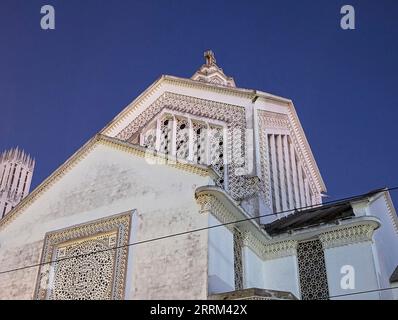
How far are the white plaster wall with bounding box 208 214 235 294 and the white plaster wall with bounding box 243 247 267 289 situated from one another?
0.71 m

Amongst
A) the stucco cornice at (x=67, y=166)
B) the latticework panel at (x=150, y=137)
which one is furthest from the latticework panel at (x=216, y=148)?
the stucco cornice at (x=67, y=166)

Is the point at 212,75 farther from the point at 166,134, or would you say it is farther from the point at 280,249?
the point at 280,249

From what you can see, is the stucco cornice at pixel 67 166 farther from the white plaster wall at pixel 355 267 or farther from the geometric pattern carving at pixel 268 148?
the white plaster wall at pixel 355 267

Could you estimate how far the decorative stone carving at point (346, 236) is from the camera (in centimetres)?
1285

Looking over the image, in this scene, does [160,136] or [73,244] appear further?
[160,136]

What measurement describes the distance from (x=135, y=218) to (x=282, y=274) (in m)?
3.73

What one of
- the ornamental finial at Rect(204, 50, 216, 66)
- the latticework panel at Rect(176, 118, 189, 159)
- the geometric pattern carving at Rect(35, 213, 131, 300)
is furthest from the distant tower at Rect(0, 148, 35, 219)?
the geometric pattern carving at Rect(35, 213, 131, 300)

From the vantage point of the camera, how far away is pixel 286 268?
13.6 metres

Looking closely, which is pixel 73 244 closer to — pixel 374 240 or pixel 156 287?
pixel 156 287

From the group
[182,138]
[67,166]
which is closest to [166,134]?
[182,138]

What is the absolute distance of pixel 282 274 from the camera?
533 inches

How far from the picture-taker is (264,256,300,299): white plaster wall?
13281 mm

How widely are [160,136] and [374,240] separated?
8.50 metres
